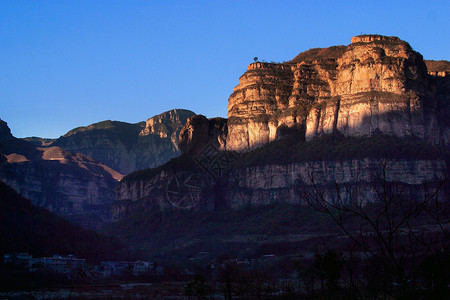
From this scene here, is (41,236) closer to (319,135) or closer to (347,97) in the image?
(319,135)

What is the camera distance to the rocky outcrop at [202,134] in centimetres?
19500

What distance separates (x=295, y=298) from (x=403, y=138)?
79.3 m

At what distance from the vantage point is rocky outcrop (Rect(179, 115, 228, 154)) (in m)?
195

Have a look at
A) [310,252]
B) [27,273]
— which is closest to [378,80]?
[310,252]

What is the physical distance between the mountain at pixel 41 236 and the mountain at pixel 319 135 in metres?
36.2

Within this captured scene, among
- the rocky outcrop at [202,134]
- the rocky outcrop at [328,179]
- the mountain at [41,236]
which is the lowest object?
the mountain at [41,236]

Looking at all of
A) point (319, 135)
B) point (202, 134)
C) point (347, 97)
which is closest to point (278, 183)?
point (319, 135)

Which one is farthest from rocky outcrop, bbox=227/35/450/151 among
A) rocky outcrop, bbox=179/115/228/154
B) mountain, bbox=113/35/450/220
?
rocky outcrop, bbox=179/115/228/154

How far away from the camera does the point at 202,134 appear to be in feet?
644

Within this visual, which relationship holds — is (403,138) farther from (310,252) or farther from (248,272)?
(248,272)

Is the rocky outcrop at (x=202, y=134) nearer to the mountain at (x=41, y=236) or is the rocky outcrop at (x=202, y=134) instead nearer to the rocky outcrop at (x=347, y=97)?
the rocky outcrop at (x=347, y=97)

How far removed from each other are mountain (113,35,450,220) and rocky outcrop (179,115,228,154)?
0.99 feet

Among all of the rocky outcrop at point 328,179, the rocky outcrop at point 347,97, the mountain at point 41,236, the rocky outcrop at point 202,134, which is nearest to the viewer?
the mountain at point 41,236

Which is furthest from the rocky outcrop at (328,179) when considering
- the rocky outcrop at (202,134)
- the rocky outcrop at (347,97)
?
the rocky outcrop at (202,134)
